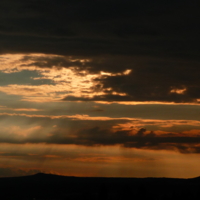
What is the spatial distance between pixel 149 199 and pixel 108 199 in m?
17.0

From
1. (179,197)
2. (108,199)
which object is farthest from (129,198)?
(179,197)

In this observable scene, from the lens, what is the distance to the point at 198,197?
169875 mm

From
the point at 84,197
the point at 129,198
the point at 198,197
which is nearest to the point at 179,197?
the point at 198,197

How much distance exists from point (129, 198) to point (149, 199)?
28.3ft

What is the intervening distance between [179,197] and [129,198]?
20.3m

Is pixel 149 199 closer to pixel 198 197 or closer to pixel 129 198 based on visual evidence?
pixel 129 198

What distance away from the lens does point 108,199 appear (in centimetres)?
17625

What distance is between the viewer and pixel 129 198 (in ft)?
574

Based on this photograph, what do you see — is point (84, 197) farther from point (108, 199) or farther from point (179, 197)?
point (179, 197)

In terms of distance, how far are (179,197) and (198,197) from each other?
808 cm

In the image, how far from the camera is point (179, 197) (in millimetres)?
167875

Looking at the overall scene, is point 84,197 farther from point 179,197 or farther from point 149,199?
point 179,197

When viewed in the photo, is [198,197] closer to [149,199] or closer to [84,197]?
[149,199]

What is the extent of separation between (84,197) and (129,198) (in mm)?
18194
